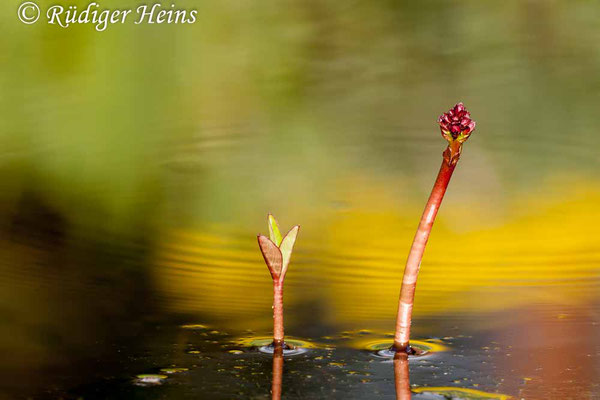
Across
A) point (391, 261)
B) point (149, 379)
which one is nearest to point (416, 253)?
point (149, 379)

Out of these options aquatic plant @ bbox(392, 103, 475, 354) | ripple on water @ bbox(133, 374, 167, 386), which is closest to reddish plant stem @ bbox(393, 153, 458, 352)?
aquatic plant @ bbox(392, 103, 475, 354)

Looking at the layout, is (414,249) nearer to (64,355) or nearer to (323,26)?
(64,355)

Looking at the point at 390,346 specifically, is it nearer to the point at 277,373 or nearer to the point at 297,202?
the point at 277,373

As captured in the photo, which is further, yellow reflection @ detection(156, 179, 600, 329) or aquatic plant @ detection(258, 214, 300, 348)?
yellow reflection @ detection(156, 179, 600, 329)

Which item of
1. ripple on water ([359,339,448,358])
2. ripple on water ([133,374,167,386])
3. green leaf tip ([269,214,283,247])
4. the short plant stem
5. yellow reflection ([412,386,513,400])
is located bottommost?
yellow reflection ([412,386,513,400])

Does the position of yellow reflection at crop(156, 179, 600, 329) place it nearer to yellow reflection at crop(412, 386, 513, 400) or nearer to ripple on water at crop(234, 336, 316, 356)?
ripple on water at crop(234, 336, 316, 356)

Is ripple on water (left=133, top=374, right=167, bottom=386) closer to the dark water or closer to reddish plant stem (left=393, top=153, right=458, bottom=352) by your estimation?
the dark water

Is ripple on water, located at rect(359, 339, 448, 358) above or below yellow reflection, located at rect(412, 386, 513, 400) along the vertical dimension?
above
